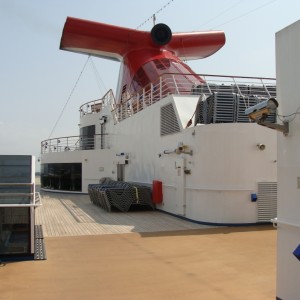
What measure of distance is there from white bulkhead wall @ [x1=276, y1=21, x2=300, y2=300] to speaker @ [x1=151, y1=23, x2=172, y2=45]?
14.8 meters

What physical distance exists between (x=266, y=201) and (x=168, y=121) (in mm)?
3628

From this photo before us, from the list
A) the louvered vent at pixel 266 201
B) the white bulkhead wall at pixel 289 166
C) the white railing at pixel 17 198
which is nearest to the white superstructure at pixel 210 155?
the louvered vent at pixel 266 201

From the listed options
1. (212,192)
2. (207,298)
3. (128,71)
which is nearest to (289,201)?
(207,298)

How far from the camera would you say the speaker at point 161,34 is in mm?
18250

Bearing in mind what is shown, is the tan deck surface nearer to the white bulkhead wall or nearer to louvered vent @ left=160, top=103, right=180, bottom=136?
the white bulkhead wall

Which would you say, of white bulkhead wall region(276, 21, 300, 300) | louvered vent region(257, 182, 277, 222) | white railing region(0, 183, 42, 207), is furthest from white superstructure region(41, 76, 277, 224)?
white bulkhead wall region(276, 21, 300, 300)

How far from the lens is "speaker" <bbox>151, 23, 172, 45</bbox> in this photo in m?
18.2

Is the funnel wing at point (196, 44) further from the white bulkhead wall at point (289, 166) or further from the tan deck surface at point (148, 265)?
the white bulkhead wall at point (289, 166)

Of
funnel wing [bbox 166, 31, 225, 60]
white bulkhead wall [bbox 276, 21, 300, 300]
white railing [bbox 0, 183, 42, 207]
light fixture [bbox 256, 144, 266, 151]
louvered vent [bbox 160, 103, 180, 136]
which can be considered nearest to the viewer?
white bulkhead wall [bbox 276, 21, 300, 300]

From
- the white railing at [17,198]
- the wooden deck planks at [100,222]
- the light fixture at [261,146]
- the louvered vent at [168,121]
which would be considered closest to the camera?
the white railing at [17,198]

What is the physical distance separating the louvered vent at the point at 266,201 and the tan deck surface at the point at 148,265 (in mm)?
360

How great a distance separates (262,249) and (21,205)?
3877mm

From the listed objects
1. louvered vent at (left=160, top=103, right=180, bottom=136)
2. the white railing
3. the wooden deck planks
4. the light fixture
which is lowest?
the wooden deck planks

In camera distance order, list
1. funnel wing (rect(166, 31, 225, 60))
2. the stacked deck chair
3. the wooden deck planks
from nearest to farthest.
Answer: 1. the wooden deck planks
2. the stacked deck chair
3. funnel wing (rect(166, 31, 225, 60))
